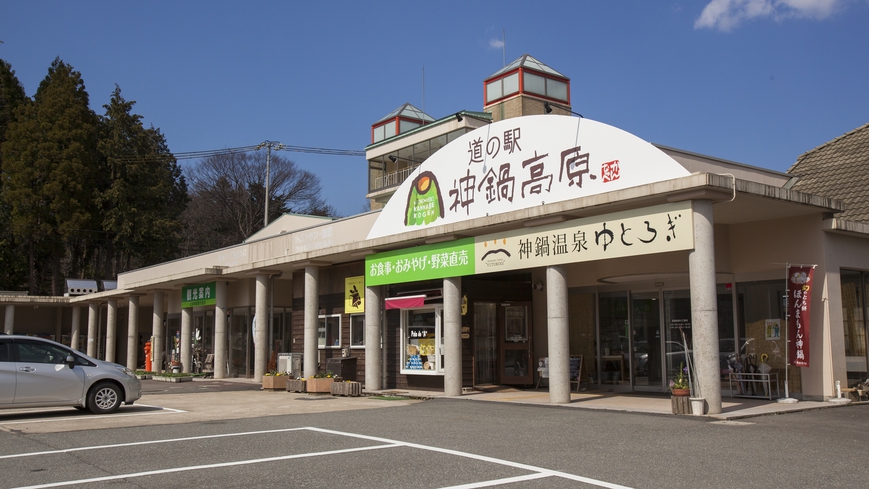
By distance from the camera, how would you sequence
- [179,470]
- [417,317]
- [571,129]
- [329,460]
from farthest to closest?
[417,317] < [571,129] < [329,460] < [179,470]

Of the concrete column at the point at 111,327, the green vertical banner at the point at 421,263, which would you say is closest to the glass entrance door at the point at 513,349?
the green vertical banner at the point at 421,263

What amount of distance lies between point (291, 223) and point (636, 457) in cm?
2501

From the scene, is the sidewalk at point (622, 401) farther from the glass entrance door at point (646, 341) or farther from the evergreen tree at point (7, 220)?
the evergreen tree at point (7, 220)

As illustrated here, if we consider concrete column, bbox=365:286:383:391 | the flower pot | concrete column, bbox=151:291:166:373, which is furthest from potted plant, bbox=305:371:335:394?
concrete column, bbox=151:291:166:373

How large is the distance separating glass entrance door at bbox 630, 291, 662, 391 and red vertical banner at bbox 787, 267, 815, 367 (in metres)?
3.29

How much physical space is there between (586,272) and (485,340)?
A: 10.3 ft

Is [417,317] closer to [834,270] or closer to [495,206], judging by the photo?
[495,206]

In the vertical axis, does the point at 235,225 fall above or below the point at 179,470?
above

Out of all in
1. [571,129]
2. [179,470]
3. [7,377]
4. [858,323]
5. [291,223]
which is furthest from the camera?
[291,223]

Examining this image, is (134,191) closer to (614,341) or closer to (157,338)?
(157,338)

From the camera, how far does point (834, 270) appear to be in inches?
559

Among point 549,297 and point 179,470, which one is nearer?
point 179,470

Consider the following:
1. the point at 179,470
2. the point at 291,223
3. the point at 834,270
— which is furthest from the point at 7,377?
the point at 291,223

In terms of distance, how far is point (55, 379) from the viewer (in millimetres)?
12727
